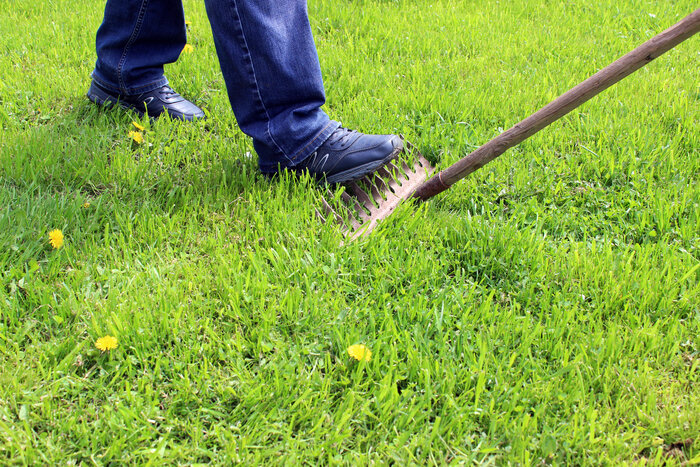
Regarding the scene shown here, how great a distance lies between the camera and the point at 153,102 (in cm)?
279

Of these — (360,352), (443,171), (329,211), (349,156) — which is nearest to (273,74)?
(349,156)

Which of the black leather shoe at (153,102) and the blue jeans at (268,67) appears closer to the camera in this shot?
the blue jeans at (268,67)

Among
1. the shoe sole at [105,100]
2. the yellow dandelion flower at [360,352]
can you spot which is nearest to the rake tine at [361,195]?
the yellow dandelion flower at [360,352]

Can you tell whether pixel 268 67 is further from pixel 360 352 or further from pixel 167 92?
pixel 360 352

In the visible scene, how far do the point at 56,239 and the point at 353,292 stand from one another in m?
1.11

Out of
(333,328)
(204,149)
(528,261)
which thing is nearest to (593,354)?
(528,261)

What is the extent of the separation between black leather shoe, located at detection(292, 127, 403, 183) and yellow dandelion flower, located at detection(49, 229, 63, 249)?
3.13 feet

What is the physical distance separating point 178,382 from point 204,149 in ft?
4.51

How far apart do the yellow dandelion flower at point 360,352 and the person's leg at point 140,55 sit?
5.74 ft

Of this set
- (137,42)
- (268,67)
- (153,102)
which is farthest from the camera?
(153,102)

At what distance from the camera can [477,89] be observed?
3.20 metres

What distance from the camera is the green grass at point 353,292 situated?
4.70ft

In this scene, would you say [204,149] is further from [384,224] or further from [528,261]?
[528,261]

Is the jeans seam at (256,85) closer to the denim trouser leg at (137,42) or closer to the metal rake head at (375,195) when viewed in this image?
the metal rake head at (375,195)
